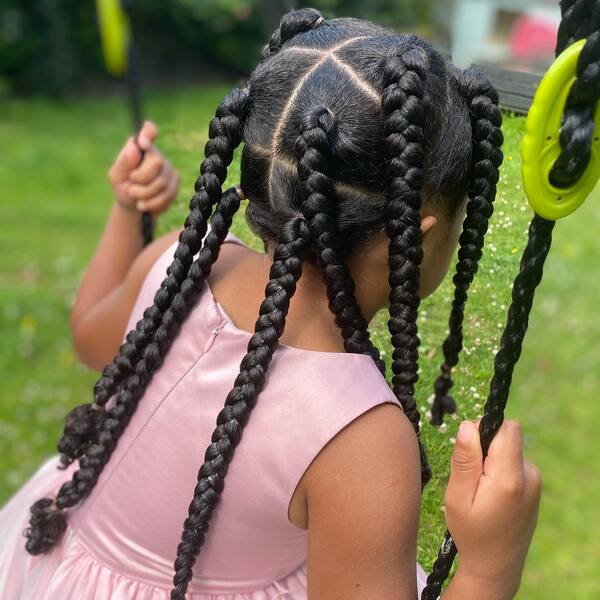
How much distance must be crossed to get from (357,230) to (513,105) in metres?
0.35

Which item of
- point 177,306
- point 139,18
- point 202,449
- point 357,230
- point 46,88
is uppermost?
point 357,230

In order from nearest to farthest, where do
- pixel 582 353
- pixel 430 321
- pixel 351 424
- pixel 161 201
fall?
pixel 351 424
pixel 430 321
pixel 161 201
pixel 582 353

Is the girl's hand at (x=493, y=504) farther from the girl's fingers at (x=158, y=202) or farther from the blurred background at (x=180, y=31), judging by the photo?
the blurred background at (x=180, y=31)

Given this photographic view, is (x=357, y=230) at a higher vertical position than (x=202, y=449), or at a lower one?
higher

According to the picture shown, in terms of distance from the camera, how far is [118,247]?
167cm

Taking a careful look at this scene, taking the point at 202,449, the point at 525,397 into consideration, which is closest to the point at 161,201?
the point at 202,449

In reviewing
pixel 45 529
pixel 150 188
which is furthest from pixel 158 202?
pixel 45 529

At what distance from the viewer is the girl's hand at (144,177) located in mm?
1624

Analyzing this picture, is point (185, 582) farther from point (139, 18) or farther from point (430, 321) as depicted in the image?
point (139, 18)

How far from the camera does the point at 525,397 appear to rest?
3.00 metres

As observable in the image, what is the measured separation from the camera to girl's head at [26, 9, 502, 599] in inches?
41.0


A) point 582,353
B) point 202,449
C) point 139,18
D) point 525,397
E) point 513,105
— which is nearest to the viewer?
point 202,449

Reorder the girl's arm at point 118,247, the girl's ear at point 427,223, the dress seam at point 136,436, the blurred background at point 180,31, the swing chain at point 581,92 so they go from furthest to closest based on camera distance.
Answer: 1. the blurred background at point 180,31
2. the girl's arm at point 118,247
3. the dress seam at point 136,436
4. the girl's ear at point 427,223
5. the swing chain at point 581,92

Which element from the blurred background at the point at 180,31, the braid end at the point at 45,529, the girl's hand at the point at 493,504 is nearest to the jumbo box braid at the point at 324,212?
the girl's hand at the point at 493,504
